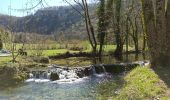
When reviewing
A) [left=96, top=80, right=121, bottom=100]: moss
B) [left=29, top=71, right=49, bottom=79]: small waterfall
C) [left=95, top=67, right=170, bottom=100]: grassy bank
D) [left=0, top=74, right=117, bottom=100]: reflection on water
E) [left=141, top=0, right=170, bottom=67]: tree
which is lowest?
[left=0, top=74, right=117, bottom=100]: reflection on water

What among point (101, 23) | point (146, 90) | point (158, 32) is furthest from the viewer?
point (101, 23)

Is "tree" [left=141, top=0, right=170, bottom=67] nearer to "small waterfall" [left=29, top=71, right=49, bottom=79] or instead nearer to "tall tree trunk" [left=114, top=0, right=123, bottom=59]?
"small waterfall" [left=29, top=71, right=49, bottom=79]

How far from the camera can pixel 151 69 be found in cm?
1499

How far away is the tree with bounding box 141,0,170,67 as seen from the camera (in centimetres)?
1537

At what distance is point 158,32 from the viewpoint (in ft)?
50.9

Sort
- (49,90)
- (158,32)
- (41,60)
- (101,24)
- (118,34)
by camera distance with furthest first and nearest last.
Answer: (118,34)
(101,24)
(41,60)
(49,90)
(158,32)

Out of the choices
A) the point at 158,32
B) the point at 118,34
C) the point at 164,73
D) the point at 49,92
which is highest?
the point at 118,34

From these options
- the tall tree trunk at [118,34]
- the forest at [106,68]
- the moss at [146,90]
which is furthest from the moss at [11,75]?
the tall tree trunk at [118,34]

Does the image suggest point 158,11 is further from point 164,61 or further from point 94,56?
point 94,56

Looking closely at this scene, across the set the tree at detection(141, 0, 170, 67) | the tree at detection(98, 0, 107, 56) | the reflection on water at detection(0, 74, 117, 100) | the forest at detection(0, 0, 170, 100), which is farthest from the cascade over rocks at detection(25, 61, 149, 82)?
the tree at detection(98, 0, 107, 56)

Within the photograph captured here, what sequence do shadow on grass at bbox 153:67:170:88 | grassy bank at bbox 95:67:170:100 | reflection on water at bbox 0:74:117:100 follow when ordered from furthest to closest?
reflection on water at bbox 0:74:117:100
shadow on grass at bbox 153:67:170:88
grassy bank at bbox 95:67:170:100

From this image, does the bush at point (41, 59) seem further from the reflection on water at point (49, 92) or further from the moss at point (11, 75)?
the reflection on water at point (49, 92)

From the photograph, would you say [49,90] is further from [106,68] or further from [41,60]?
[41,60]

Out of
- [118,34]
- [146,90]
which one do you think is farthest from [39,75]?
[118,34]
